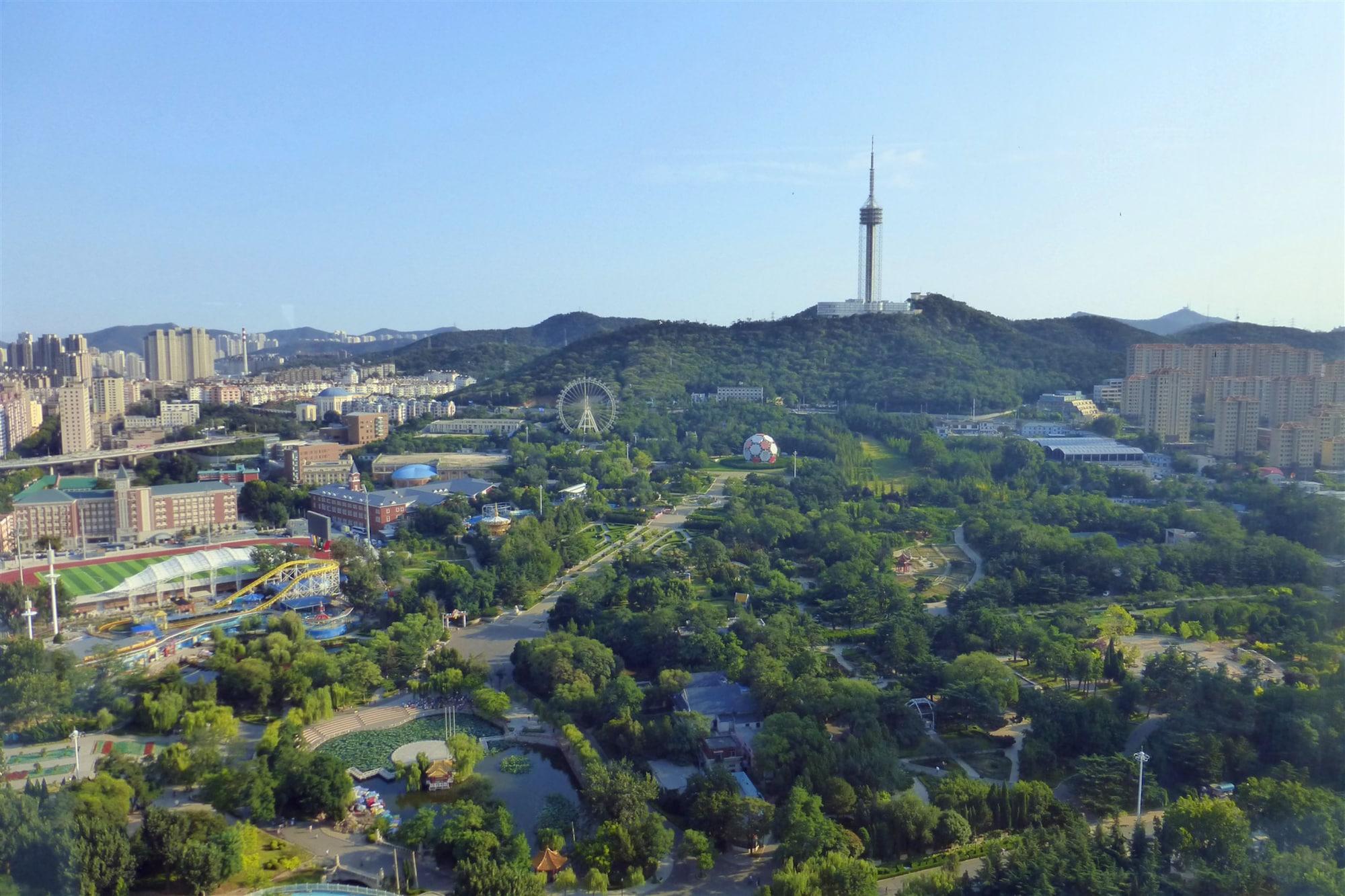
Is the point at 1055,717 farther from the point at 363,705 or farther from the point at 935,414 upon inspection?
the point at 935,414

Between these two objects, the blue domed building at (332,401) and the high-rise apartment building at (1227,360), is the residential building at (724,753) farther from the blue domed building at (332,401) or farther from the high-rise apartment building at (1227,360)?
the blue domed building at (332,401)

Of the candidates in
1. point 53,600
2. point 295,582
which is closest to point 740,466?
point 295,582

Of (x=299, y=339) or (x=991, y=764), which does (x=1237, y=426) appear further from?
(x=299, y=339)

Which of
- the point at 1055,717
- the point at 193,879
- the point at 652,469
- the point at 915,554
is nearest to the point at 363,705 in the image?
the point at 193,879

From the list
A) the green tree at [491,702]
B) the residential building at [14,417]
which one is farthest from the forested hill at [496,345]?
the green tree at [491,702]

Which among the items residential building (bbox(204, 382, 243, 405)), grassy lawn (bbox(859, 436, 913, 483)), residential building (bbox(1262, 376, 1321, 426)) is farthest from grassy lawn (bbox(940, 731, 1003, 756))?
residential building (bbox(204, 382, 243, 405))

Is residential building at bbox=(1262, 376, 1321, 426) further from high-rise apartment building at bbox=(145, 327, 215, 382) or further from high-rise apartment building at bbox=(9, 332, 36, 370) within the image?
high-rise apartment building at bbox=(145, 327, 215, 382)
